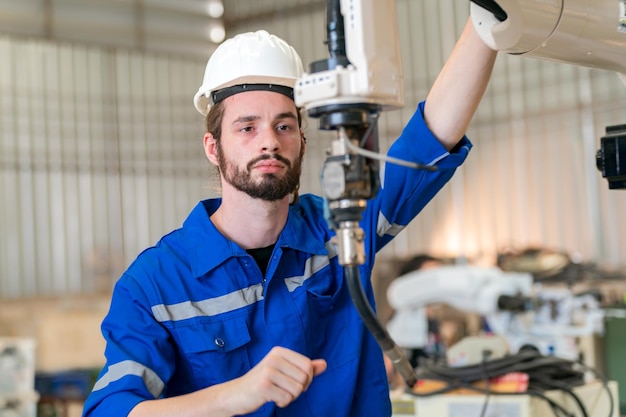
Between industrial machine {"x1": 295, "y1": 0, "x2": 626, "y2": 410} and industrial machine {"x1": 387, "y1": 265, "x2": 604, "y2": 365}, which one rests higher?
industrial machine {"x1": 295, "y1": 0, "x2": 626, "y2": 410}

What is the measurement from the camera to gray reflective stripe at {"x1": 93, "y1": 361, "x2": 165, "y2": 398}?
1.31 m

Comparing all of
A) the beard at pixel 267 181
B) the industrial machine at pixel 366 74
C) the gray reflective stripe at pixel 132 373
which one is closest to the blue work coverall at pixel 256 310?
the gray reflective stripe at pixel 132 373

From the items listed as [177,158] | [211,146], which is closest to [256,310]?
[211,146]

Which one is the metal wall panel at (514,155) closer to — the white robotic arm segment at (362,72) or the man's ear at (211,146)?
the man's ear at (211,146)

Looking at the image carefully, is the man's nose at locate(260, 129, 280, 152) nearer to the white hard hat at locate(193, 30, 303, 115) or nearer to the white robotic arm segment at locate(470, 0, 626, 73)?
the white hard hat at locate(193, 30, 303, 115)

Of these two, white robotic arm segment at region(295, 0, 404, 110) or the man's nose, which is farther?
the man's nose

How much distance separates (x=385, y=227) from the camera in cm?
160

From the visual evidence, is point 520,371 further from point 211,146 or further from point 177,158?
point 177,158

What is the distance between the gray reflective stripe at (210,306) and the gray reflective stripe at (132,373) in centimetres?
11

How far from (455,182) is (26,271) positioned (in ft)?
10.3

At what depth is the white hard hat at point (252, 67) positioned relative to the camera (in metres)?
1.56

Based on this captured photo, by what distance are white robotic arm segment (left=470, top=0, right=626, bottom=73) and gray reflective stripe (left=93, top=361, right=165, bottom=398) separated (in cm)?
75

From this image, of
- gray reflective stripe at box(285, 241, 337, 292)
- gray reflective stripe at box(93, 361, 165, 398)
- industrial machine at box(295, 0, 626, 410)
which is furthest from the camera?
gray reflective stripe at box(285, 241, 337, 292)

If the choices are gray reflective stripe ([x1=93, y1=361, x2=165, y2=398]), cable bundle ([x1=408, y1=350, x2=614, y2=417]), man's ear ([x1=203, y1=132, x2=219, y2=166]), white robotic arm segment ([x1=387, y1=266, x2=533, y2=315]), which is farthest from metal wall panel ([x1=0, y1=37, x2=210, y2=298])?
gray reflective stripe ([x1=93, y1=361, x2=165, y2=398])
